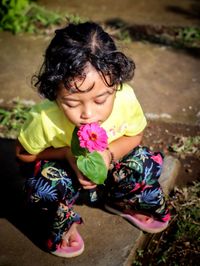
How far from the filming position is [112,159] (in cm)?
236

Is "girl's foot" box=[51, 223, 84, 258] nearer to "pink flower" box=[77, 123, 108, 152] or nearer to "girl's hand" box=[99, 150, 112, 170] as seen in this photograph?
"girl's hand" box=[99, 150, 112, 170]

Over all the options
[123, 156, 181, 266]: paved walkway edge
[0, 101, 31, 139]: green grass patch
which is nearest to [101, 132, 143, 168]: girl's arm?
[123, 156, 181, 266]: paved walkway edge

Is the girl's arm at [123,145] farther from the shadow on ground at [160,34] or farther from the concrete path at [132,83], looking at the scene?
the shadow on ground at [160,34]

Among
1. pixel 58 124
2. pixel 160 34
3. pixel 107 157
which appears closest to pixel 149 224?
pixel 107 157

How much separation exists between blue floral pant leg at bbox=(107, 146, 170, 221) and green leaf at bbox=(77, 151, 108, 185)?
38 centimetres

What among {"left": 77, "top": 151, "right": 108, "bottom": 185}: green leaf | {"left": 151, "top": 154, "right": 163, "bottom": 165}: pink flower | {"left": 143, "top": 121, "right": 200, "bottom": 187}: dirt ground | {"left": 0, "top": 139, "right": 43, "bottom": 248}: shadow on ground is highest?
{"left": 77, "top": 151, "right": 108, "bottom": 185}: green leaf

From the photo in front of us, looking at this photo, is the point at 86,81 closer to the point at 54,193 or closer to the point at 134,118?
the point at 134,118

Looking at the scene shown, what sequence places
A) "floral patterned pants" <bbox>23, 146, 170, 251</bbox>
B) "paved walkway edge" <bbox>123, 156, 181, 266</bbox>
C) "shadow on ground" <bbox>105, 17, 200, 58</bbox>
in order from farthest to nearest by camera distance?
"shadow on ground" <bbox>105, 17, 200, 58</bbox> → "paved walkway edge" <bbox>123, 156, 181, 266</bbox> → "floral patterned pants" <bbox>23, 146, 170, 251</bbox>

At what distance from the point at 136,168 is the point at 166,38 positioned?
2577 mm

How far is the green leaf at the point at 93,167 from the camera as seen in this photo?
1.99 metres

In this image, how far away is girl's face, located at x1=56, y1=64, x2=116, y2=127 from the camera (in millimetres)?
1933

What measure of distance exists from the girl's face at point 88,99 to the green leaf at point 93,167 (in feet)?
0.56

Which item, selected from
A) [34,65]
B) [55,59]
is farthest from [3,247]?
[34,65]

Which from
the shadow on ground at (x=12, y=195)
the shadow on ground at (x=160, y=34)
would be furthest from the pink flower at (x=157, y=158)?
the shadow on ground at (x=160, y=34)
